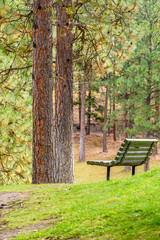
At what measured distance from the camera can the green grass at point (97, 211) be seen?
3.62 meters

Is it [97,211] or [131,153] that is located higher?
[131,153]

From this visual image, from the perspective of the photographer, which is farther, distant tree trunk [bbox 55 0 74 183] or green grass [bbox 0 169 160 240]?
distant tree trunk [bbox 55 0 74 183]

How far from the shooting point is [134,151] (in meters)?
7.12

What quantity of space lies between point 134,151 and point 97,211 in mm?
2801

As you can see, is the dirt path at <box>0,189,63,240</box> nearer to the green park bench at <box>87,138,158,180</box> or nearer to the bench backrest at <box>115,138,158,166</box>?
the green park bench at <box>87,138,158,180</box>

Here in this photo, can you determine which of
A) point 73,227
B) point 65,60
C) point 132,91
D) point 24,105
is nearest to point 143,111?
point 132,91

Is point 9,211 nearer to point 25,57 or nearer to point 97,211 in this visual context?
point 97,211

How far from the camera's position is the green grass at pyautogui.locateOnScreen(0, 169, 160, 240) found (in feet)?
11.9

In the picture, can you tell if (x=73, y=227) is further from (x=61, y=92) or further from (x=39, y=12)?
(x=39, y=12)

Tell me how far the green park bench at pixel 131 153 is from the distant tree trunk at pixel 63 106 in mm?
1360

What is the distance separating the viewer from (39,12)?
7875 millimetres

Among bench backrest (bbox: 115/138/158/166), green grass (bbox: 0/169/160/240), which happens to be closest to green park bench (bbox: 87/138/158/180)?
bench backrest (bbox: 115/138/158/166)

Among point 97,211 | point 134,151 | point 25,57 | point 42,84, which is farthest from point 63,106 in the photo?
point 97,211

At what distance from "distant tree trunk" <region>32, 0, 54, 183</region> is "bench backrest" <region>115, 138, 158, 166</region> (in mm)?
1993
